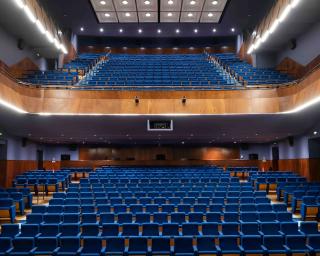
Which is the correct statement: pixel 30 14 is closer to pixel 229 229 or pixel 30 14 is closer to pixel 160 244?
pixel 160 244

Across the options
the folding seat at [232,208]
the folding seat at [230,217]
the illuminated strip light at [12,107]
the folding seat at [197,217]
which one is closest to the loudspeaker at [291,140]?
the folding seat at [232,208]

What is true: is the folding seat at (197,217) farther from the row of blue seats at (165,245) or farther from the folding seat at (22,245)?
the folding seat at (22,245)

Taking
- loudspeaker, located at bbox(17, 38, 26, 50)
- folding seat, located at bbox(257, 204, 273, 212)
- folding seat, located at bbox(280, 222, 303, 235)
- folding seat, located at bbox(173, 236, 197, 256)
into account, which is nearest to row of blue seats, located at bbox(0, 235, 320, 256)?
folding seat, located at bbox(173, 236, 197, 256)

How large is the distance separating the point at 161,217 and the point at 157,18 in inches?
→ 475

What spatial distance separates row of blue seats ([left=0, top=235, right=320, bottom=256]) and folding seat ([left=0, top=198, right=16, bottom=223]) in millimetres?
2101

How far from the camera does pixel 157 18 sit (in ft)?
51.4

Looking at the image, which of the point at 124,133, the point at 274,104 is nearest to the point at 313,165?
the point at 274,104

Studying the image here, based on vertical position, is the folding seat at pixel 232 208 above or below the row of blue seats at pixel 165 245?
above

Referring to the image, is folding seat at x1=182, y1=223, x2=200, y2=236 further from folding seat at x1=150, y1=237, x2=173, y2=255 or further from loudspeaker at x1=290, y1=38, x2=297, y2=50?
loudspeaker at x1=290, y1=38, x2=297, y2=50

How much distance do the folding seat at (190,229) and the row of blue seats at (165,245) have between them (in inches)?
18.8

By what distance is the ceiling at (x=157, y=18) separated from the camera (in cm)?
1378

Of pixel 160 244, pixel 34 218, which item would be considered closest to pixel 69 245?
pixel 160 244

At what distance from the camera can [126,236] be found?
4855 millimetres

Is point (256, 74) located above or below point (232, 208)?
above
